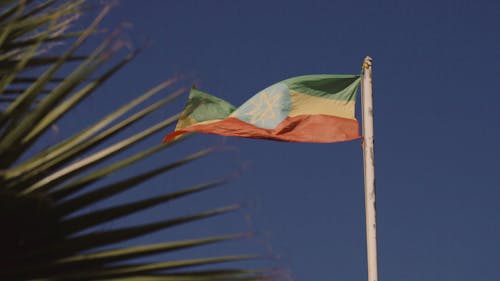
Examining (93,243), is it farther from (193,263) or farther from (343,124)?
(343,124)

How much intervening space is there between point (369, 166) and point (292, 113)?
1665mm

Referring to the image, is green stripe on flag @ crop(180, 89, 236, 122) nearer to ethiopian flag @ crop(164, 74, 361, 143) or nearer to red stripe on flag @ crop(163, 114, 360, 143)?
ethiopian flag @ crop(164, 74, 361, 143)

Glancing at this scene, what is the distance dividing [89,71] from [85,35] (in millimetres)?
297

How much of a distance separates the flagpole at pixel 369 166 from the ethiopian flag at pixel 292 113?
314 millimetres

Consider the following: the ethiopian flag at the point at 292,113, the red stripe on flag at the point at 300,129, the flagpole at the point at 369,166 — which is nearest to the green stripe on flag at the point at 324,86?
the ethiopian flag at the point at 292,113

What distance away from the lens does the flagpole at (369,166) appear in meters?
11.5

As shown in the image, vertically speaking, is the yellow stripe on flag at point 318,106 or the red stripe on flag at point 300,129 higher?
the yellow stripe on flag at point 318,106

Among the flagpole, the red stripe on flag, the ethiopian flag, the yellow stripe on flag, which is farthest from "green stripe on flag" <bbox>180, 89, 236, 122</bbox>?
the flagpole

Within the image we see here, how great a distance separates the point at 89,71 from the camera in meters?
2.69

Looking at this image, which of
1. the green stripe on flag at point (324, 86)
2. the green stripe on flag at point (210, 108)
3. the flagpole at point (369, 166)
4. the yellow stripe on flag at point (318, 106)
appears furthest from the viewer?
the green stripe on flag at point (324, 86)

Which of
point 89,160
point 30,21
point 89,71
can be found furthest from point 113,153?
point 30,21

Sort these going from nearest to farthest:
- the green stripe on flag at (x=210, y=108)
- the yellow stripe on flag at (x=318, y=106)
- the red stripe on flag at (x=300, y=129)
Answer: the green stripe on flag at (x=210, y=108) → the red stripe on flag at (x=300, y=129) → the yellow stripe on flag at (x=318, y=106)

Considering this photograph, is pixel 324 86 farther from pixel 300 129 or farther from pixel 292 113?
pixel 300 129

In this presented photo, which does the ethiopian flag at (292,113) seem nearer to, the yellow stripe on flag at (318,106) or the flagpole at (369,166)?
the yellow stripe on flag at (318,106)
